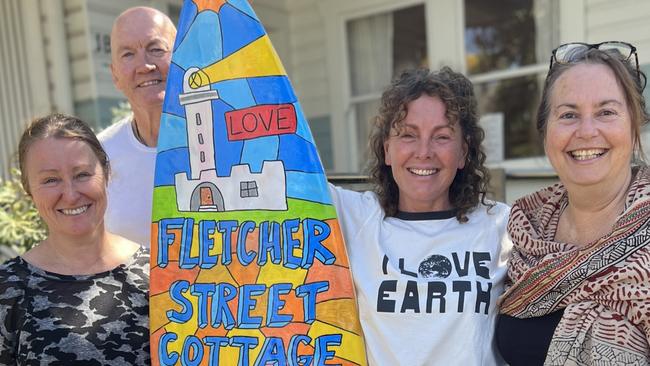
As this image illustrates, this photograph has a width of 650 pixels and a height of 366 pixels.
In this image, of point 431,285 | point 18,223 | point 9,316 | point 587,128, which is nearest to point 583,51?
point 587,128

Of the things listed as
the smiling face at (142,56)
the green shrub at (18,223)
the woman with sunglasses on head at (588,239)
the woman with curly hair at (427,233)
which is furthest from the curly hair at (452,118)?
the green shrub at (18,223)

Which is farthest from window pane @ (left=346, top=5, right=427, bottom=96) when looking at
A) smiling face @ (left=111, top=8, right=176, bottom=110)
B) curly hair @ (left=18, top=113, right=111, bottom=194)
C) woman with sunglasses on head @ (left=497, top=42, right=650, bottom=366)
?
curly hair @ (left=18, top=113, right=111, bottom=194)

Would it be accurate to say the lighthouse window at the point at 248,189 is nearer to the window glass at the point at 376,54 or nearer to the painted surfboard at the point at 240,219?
the painted surfboard at the point at 240,219

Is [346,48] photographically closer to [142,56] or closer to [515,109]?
[515,109]

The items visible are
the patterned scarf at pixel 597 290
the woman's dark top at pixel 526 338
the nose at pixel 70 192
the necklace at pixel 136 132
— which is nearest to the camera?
the patterned scarf at pixel 597 290

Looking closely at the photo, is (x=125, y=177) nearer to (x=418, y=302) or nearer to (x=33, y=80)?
(x=418, y=302)

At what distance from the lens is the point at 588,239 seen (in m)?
1.39

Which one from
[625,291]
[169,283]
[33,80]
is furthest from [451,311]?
[33,80]

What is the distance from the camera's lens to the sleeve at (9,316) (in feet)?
4.51

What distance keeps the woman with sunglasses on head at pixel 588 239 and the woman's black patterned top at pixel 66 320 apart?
968mm

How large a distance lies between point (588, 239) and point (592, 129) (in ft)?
0.91

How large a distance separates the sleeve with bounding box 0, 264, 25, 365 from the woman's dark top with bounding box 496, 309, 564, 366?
121 cm

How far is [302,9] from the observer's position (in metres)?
5.18

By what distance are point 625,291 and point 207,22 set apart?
1364 mm
